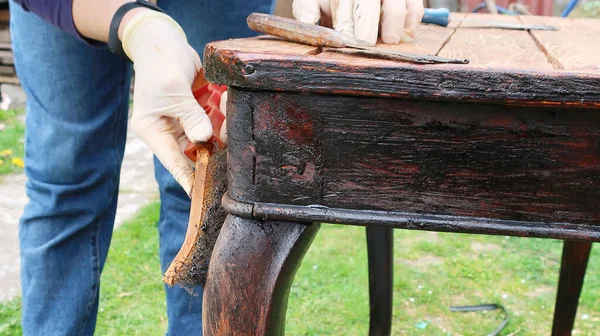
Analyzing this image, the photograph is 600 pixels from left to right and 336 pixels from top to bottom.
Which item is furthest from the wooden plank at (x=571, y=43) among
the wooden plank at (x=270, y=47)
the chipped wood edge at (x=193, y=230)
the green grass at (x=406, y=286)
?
the green grass at (x=406, y=286)

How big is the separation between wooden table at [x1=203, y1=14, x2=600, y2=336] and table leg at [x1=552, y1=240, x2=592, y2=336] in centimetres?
72

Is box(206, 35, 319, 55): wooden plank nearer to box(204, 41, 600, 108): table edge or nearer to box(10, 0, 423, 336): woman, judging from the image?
box(204, 41, 600, 108): table edge

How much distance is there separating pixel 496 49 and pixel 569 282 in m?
0.75

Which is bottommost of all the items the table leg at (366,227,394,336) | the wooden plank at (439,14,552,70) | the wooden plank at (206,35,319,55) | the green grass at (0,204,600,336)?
the green grass at (0,204,600,336)

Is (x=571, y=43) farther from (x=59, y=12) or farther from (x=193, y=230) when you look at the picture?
(x=59, y=12)

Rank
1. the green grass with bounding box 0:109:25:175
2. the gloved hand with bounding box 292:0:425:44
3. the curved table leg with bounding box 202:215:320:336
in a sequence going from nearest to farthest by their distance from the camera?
the curved table leg with bounding box 202:215:320:336
the gloved hand with bounding box 292:0:425:44
the green grass with bounding box 0:109:25:175

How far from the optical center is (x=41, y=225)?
128 cm

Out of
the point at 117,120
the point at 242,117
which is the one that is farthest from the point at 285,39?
the point at 117,120

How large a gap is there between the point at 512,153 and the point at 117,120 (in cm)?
95

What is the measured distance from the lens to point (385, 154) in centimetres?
65

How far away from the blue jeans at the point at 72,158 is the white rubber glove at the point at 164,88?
0.35 meters

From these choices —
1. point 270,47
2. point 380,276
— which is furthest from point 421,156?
point 380,276

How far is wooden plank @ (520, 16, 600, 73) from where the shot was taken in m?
0.69

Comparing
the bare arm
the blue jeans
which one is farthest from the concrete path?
the bare arm
